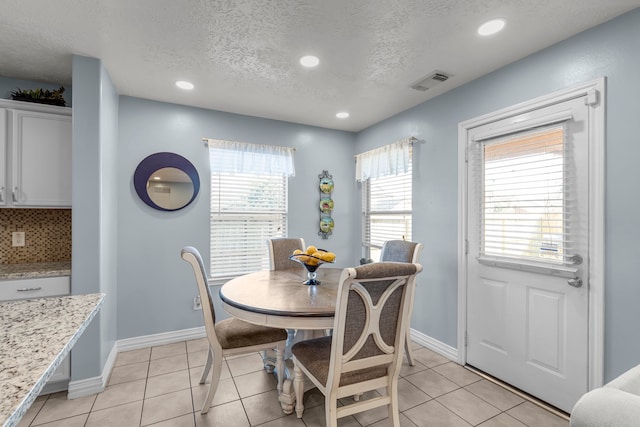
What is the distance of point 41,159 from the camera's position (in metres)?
2.48

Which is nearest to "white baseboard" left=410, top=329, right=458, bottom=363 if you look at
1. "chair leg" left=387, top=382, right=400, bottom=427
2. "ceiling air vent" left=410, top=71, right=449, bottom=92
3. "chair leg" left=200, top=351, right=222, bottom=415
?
"chair leg" left=387, top=382, right=400, bottom=427

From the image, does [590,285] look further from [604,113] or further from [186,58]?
[186,58]

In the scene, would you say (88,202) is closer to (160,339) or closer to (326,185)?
(160,339)

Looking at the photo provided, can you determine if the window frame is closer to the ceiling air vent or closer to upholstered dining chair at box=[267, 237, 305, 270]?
the ceiling air vent

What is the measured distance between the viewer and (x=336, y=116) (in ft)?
Result: 12.1

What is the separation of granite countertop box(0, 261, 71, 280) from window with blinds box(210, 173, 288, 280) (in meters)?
1.35

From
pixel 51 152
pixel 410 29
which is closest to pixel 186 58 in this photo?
pixel 51 152

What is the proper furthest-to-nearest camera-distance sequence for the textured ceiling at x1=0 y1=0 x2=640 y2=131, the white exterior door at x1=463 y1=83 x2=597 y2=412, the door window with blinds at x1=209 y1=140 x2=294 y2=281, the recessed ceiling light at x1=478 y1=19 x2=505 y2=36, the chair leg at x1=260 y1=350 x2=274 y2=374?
the door window with blinds at x1=209 y1=140 x2=294 y2=281, the chair leg at x1=260 y1=350 x2=274 y2=374, the white exterior door at x1=463 y1=83 x2=597 y2=412, the recessed ceiling light at x1=478 y1=19 x2=505 y2=36, the textured ceiling at x1=0 y1=0 x2=640 y2=131

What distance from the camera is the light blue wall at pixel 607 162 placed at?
1.78 meters

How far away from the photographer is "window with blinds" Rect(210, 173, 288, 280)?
352 cm

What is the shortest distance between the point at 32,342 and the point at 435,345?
3.09 m

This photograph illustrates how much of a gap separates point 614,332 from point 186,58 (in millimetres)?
3431

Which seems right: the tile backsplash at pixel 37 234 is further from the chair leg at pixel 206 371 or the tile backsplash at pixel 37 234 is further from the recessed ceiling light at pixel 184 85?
the chair leg at pixel 206 371

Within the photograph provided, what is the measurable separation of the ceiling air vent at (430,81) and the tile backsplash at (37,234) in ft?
11.3
